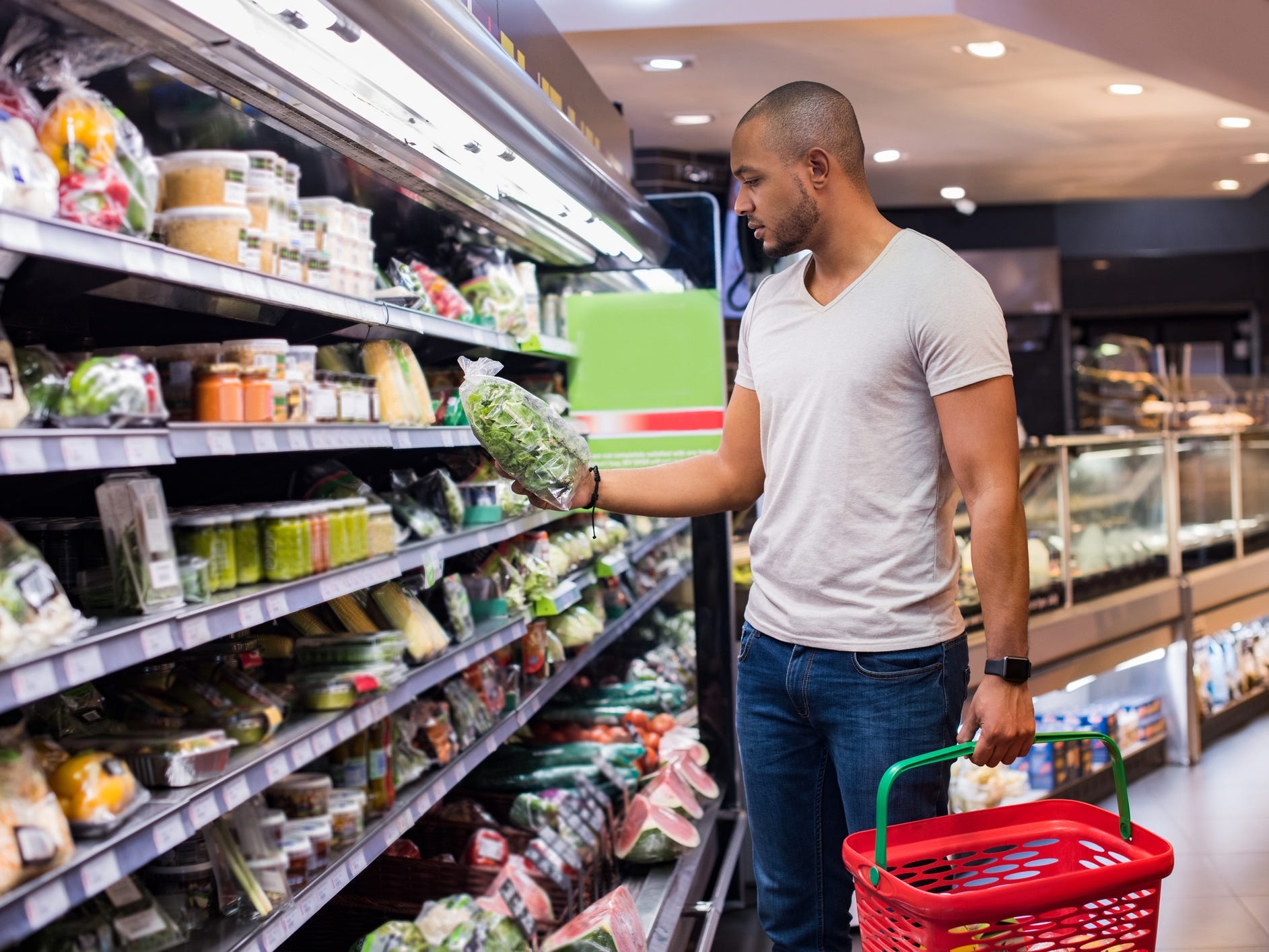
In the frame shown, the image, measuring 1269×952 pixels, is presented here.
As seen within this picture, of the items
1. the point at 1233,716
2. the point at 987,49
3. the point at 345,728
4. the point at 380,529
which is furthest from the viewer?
the point at 1233,716

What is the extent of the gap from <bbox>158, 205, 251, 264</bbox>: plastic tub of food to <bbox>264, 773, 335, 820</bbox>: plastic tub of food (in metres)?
1.02

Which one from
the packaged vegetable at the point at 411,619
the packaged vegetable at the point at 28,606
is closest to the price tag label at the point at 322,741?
the packaged vegetable at the point at 411,619

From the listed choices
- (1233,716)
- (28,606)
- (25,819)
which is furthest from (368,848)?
(1233,716)

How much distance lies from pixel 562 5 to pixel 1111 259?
7381mm

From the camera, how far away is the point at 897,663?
6.74ft

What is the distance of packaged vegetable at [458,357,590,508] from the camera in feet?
7.03

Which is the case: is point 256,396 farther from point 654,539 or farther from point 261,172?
point 654,539

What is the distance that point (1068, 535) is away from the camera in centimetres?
514

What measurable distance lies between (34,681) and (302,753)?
0.74m

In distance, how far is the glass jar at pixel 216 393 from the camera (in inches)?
80.2

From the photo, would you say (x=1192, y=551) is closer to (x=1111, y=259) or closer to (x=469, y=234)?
(x=469, y=234)

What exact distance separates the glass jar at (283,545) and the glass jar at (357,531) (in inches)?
8.3

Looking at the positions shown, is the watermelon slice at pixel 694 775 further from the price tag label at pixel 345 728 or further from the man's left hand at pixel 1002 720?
the man's left hand at pixel 1002 720

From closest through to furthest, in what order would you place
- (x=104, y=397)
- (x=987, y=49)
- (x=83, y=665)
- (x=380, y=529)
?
(x=83, y=665)
(x=104, y=397)
(x=380, y=529)
(x=987, y=49)
